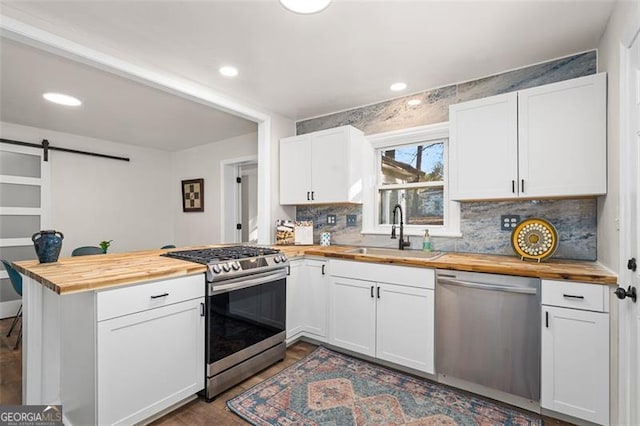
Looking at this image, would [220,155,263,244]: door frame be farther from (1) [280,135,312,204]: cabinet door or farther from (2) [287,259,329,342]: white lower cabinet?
(2) [287,259,329,342]: white lower cabinet

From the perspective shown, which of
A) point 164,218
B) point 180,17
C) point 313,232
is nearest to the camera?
point 180,17

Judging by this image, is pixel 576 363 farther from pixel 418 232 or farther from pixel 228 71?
pixel 228 71

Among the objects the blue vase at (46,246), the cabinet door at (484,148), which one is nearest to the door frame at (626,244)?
the cabinet door at (484,148)

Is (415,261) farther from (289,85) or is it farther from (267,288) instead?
(289,85)

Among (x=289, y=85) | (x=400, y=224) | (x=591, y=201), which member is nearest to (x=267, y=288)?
(x=400, y=224)

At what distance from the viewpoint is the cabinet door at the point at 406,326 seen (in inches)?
86.8

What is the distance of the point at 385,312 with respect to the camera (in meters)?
2.39

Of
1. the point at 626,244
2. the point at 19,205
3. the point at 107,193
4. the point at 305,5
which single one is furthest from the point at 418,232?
the point at 19,205

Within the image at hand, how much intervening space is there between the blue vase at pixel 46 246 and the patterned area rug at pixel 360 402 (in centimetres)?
146

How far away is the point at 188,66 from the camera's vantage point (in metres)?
2.41

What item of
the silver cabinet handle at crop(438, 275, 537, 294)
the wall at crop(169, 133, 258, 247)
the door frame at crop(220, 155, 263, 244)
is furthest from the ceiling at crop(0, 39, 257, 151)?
the silver cabinet handle at crop(438, 275, 537, 294)

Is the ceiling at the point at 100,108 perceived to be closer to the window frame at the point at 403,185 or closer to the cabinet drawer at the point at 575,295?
Answer: the window frame at the point at 403,185

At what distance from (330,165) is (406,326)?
165cm

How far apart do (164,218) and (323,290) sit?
12.9ft
